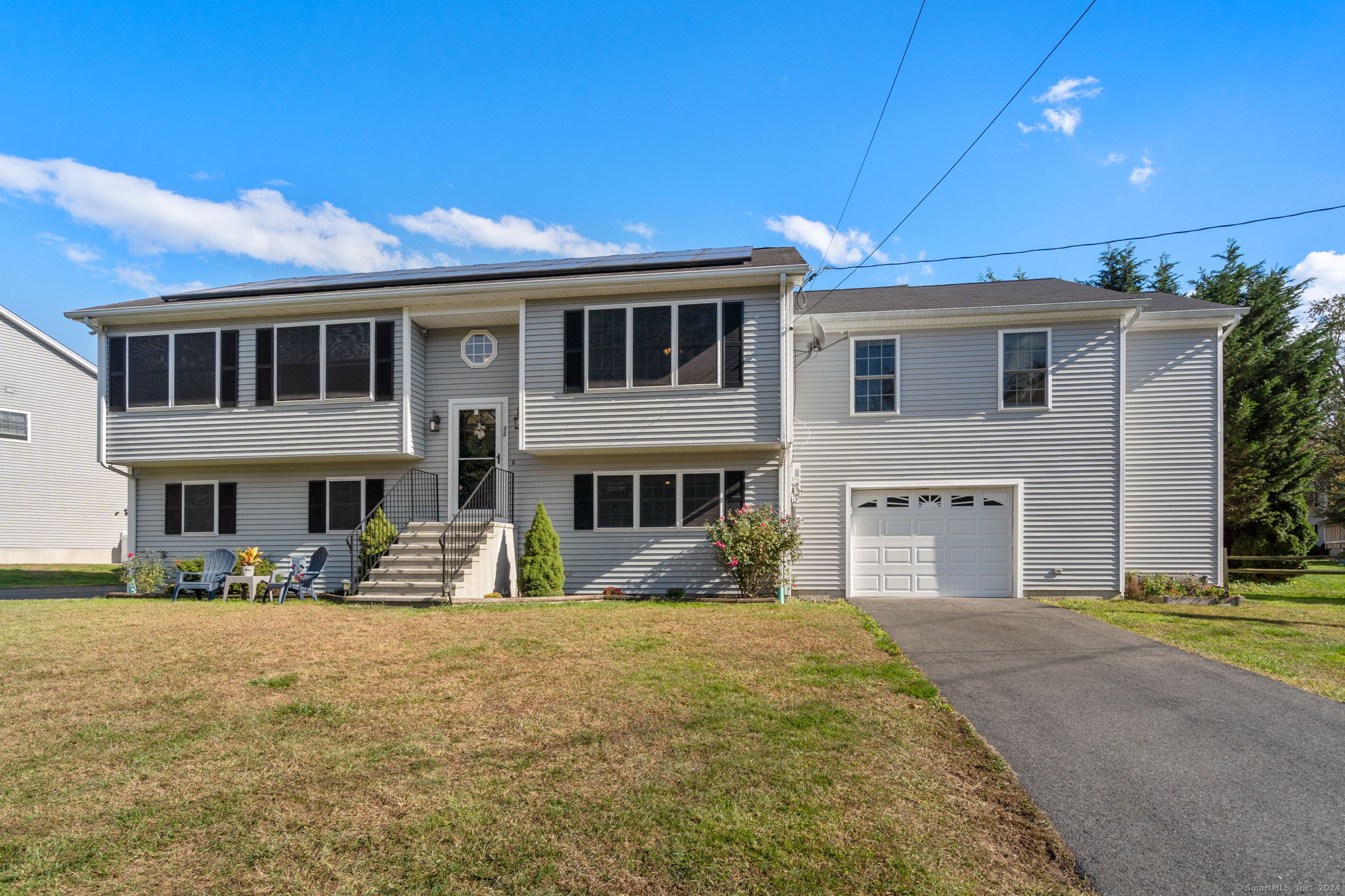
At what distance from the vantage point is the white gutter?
1160 centimetres

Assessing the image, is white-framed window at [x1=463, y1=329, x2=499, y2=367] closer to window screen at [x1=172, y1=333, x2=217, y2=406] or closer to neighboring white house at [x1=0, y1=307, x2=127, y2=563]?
window screen at [x1=172, y1=333, x2=217, y2=406]

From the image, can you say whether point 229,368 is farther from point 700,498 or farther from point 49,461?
point 49,461

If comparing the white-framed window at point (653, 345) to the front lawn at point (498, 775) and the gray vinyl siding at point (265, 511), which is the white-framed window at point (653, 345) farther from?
the front lawn at point (498, 775)

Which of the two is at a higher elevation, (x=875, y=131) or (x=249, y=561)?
(x=875, y=131)

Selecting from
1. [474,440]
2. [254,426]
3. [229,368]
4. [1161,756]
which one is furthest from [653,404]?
[1161,756]

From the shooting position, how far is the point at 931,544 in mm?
12711

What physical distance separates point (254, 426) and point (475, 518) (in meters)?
4.69

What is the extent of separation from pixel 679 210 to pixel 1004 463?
8072 millimetres

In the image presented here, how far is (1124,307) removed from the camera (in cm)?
1211

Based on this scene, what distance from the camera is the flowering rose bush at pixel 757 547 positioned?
11609mm

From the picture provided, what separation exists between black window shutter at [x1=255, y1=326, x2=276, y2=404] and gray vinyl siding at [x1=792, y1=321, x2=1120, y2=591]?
1001cm

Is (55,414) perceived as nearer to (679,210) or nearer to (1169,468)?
(679,210)

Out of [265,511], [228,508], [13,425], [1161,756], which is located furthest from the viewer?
[13,425]

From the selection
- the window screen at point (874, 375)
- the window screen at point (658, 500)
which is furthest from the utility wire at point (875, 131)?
the window screen at point (658, 500)
